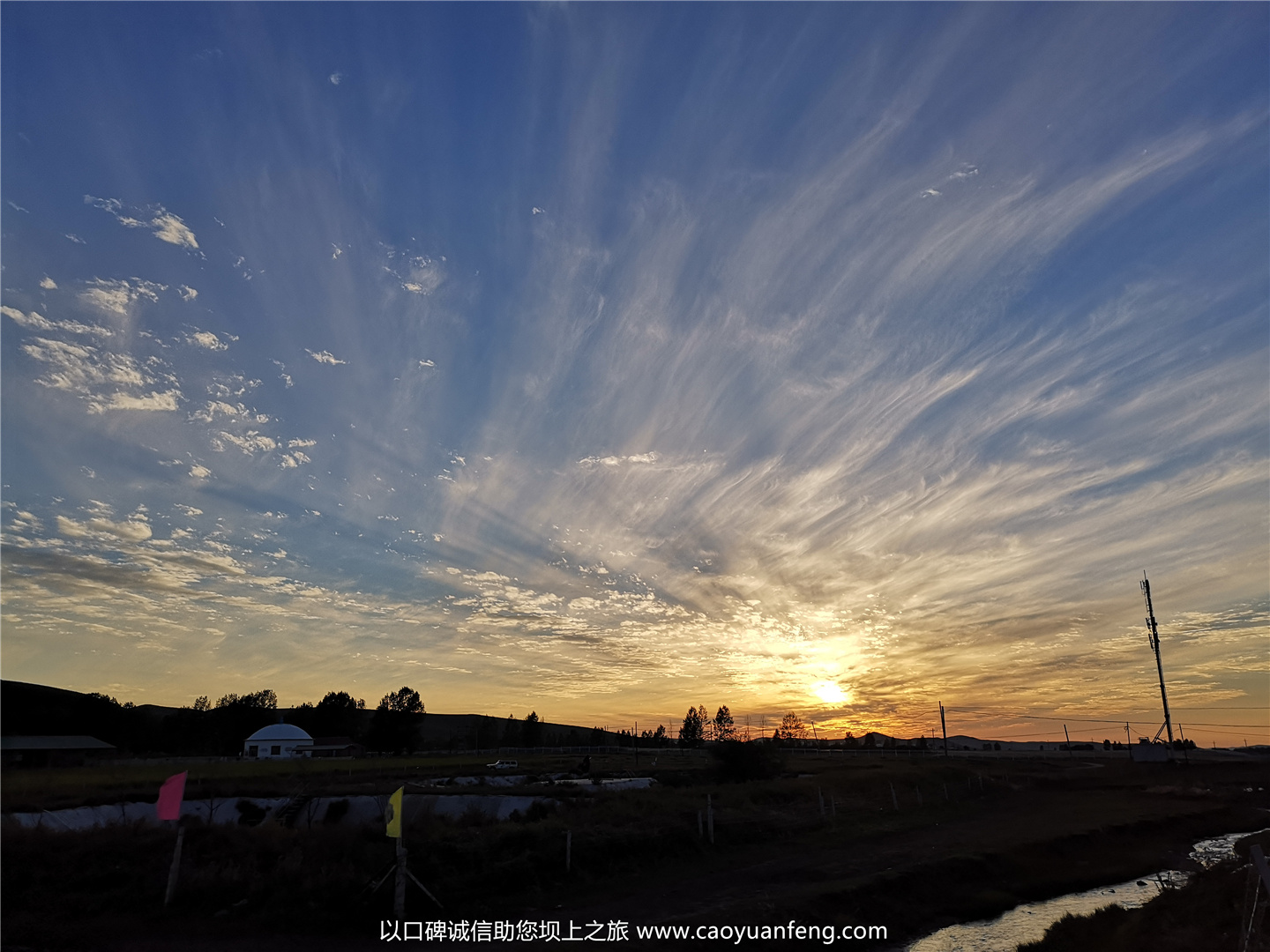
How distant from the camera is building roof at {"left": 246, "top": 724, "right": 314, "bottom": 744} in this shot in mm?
121125

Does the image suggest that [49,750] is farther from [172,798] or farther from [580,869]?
[580,869]

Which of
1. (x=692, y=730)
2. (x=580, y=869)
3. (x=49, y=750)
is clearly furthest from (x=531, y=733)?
(x=580, y=869)

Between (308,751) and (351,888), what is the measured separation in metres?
120

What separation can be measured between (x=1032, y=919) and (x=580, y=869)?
49.5 ft

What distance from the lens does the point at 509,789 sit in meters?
50.0

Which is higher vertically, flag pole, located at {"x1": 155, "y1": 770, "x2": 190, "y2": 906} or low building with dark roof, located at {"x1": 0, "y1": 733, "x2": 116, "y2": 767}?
flag pole, located at {"x1": 155, "y1": 770, "x2": 190, "y2": 906}

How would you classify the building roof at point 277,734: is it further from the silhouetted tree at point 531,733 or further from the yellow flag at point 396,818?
the yellow flag at point 396,818

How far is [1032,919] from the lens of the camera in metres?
23.1

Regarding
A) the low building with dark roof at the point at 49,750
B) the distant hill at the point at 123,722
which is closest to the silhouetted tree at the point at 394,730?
the distant hill at the point at 123,722

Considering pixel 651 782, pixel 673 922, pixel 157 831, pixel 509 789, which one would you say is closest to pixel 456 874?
pixel 673 922

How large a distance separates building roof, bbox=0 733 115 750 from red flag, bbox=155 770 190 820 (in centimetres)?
10476

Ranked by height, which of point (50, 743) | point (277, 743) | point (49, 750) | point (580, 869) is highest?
point (580, 869)

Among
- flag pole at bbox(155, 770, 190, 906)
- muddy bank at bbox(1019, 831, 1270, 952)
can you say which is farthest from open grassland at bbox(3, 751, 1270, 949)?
muddy bank at bbox(1019, 831, 1270, 952)

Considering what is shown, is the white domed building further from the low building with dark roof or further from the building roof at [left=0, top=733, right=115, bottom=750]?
the building roof at [left=0, top=733, right=115, bottom=750]
